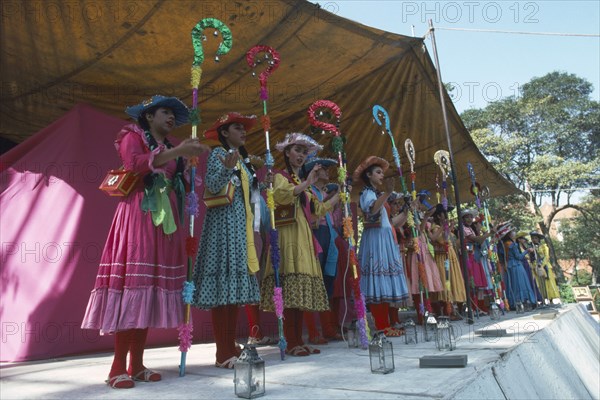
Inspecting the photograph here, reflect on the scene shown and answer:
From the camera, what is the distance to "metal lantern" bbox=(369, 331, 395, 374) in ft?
8.71

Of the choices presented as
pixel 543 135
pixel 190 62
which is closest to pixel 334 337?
pixel 190 62

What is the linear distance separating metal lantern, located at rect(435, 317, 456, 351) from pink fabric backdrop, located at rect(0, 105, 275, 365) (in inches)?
93.2

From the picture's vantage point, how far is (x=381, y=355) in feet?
8.79

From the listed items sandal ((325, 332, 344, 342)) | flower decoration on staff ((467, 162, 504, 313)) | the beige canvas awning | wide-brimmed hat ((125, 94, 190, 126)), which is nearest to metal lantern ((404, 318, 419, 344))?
sandal ((325, 332, 344, 342))

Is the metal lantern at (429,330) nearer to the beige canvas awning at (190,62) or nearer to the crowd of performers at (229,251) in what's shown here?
the crowd of performers at (229,251)

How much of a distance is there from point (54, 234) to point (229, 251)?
243 cm

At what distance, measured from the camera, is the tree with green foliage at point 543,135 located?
2489 cm

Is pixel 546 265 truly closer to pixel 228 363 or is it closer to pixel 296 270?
pixel 296 270

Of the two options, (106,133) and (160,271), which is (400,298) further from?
(106,133)

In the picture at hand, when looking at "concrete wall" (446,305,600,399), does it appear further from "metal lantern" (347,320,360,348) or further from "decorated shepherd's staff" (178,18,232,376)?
"decorated shepherd's staff" (178,18,232,376)

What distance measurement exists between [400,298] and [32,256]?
3.76 metres

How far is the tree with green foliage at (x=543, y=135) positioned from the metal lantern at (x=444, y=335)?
950 inches

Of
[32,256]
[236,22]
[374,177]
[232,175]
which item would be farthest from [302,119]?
[32,256]

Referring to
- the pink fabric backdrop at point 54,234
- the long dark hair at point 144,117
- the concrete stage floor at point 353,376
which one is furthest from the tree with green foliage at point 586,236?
the long dark hair at point 144,117
